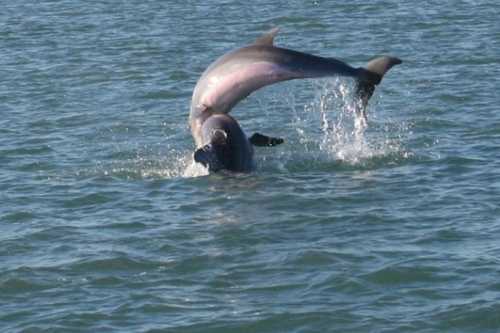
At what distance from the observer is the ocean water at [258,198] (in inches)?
600

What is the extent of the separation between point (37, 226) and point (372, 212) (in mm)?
4434

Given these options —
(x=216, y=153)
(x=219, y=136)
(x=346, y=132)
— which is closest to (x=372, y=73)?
(x=219, y=136)

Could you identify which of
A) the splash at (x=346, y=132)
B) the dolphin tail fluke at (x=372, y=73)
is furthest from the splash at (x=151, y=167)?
the dolphin tail fluke at (x=372, y=73)

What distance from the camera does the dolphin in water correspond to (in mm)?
20609

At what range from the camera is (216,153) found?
20.9 m

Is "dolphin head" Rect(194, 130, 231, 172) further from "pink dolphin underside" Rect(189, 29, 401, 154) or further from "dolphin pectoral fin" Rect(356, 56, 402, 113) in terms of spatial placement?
"dolphin pectoral fin" Rect(356, 56, 402, 113)

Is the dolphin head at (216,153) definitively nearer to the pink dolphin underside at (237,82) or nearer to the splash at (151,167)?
the splash at (151,167)

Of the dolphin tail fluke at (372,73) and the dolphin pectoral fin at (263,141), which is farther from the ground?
the dolphin tail fluke at (372,73)

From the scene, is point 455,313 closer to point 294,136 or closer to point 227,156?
point 227,156

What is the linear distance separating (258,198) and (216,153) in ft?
4.70

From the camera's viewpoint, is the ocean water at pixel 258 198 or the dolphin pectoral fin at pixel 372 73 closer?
the ocean water at pixel 258 198

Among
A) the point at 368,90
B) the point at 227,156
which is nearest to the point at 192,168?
the point at 227,156

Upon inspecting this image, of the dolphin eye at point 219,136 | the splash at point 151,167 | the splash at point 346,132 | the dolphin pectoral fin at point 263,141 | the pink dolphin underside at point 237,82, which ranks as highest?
the pink dolphin underside at point 237,82

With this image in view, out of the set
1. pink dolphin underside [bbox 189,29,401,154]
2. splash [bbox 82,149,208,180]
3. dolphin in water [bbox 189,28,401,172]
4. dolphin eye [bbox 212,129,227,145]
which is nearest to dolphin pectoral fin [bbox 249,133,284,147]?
dolphin in water [bbox 189,28,401,172]
